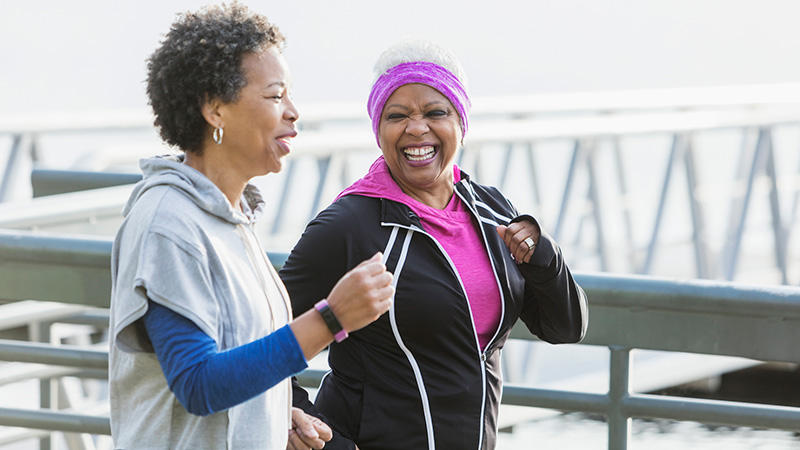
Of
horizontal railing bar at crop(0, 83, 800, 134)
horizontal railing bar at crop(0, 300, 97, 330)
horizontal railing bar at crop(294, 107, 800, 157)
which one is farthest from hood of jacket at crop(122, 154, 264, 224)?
horizontal railing bar at crop(0, 83, 800, 134)

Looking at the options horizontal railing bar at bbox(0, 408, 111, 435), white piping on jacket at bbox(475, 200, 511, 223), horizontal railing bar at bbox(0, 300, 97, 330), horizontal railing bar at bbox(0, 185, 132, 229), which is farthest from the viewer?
horizontal railing bar at bbox(0, 300, 97, 330)

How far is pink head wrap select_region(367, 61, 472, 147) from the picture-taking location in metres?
2.51

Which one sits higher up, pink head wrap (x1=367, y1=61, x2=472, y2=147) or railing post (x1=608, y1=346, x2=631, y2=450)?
pink head wrap (x1=367, y1=61, x2=472, y2=147)

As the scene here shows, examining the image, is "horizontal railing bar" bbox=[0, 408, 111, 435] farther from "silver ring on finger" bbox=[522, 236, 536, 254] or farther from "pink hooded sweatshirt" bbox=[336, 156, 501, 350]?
"silver ring on finger" bbox=[522, 236, 536, 254]

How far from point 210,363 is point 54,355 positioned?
1.62 m

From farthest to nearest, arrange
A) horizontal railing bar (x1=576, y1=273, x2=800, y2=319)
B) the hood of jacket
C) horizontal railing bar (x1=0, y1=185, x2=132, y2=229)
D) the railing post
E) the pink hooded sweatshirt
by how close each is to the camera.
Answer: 1. horizontal railing bar (x1=0, y1=185, x2=132, y2=229)
2. the railing post
3. horizontal railing bar (x1=576, y1=273, x2=800, y2=319)
4. the pink hooded sweatshirt
5. the hood of jacket

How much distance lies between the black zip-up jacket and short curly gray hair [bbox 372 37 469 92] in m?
0.31

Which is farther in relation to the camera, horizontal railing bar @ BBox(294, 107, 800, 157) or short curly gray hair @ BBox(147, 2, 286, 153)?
horizontal railing bar @ BBox(294, 107, 800, 157)

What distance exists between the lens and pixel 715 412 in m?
2.74

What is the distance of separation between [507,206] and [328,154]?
3.50m

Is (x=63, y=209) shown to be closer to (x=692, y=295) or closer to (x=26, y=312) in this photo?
(x=26, y=312)

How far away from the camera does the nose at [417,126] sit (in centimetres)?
250

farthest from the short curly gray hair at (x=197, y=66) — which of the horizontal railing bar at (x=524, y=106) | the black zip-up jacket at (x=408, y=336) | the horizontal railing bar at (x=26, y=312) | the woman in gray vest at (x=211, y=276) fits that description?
the horizontal railing bar at (x=524, y=106)

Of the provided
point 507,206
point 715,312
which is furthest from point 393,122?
point 715,312
